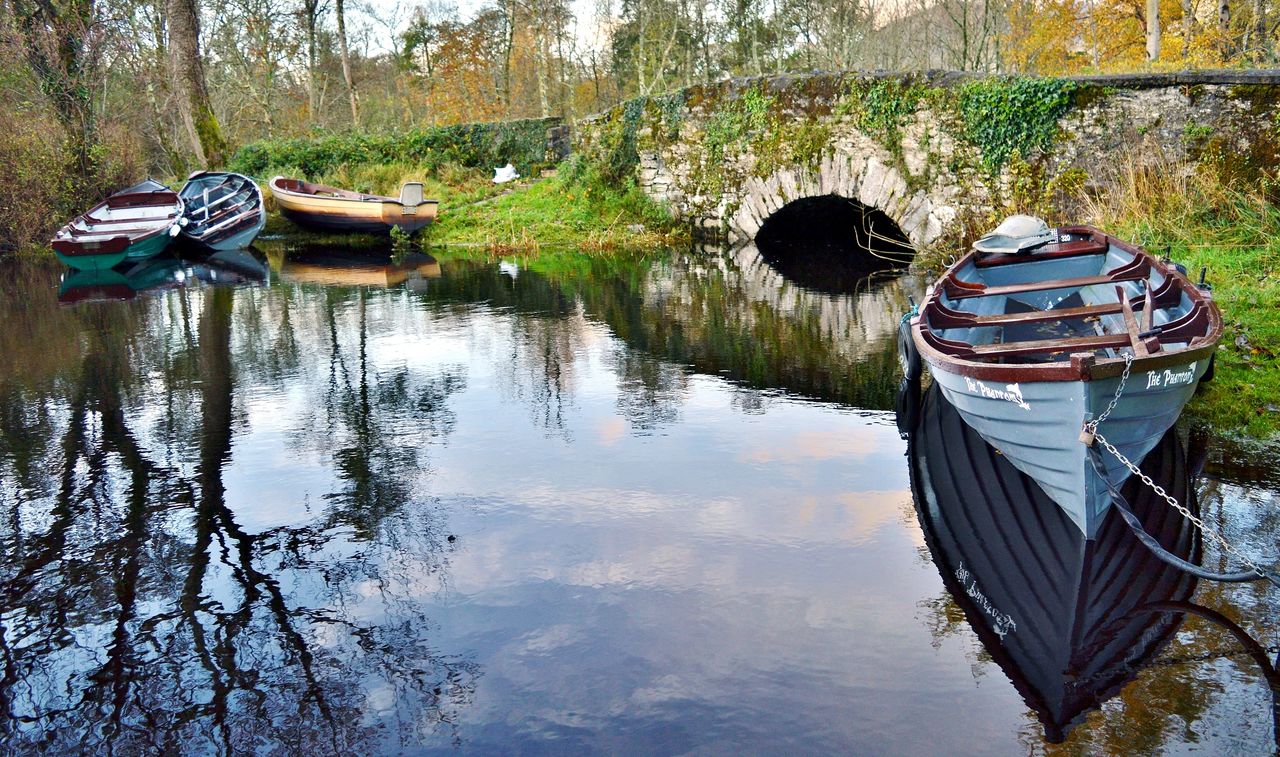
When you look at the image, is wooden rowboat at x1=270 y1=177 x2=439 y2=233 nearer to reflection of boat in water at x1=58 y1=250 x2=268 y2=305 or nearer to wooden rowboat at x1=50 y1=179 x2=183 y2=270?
reflection of boat in water at x1=58 y1=250 x2=268 y2=305

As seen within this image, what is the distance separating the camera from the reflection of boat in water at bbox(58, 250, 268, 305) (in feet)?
49.2

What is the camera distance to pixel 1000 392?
5.12 meters

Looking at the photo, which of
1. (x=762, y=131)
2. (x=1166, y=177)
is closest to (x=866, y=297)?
(x=1166, y=177)

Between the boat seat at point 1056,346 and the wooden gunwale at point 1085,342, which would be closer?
the wooden gunwale at point 1085,342

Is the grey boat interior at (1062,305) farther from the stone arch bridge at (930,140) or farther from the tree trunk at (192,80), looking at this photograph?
the tree trunk at (192,80)

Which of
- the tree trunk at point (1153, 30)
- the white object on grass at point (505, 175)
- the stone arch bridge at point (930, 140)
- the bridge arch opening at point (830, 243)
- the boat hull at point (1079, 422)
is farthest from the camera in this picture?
the white object on grass at point (505, 175)

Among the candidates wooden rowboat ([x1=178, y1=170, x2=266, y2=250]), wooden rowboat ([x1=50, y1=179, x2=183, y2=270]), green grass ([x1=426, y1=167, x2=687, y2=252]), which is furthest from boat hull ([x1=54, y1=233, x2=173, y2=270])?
green grass ([x1=426, y1=167, x2=687, y2=252])

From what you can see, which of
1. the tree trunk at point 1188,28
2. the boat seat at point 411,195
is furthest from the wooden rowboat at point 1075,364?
the boat seat at point 411,195

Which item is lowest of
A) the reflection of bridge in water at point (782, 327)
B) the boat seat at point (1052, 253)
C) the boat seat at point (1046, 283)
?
the reflection of bridge in water at point (782, 327)

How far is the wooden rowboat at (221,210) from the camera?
1997 cm

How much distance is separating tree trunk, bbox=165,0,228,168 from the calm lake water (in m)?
16.7

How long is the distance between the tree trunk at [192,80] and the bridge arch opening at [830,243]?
13.8 meters

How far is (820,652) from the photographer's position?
4.12 meters

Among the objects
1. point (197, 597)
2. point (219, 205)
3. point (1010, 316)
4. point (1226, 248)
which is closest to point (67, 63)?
point (219, 205)
